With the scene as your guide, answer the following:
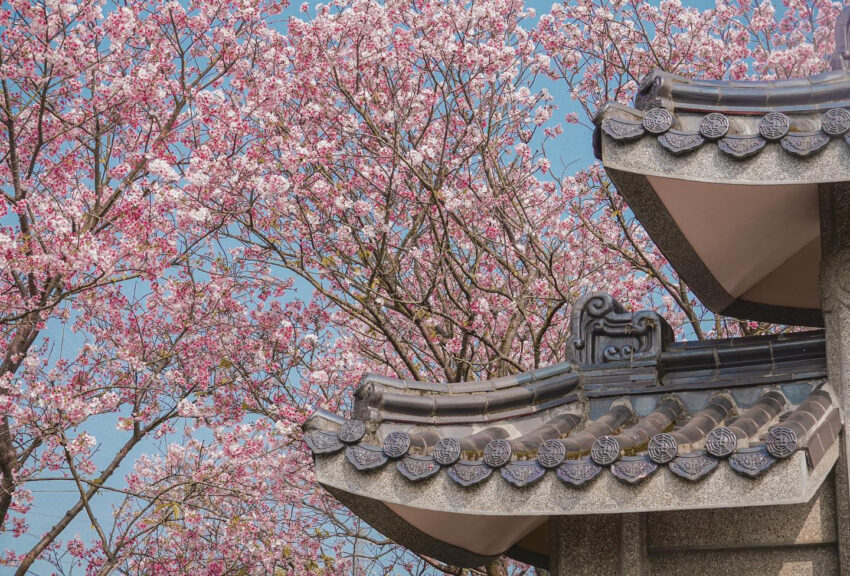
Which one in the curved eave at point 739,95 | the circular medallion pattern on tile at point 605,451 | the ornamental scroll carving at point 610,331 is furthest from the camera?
the ornamental scroll carving at point 610,331

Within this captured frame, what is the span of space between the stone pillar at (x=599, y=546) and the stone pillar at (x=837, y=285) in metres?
0.90

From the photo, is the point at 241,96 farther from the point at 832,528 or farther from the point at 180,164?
the point at 832,528

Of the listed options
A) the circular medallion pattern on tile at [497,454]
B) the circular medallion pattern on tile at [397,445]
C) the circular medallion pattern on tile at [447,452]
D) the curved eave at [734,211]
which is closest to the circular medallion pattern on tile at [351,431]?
the circular medallion pattern on tile at [397,445]

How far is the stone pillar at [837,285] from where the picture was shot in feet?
14.2

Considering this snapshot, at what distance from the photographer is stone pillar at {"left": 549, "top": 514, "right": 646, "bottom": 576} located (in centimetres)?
422

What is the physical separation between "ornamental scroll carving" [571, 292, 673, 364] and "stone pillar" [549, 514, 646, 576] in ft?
2.76

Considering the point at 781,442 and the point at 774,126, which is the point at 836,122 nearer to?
the point at 774,126

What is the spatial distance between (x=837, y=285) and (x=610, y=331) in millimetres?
1029

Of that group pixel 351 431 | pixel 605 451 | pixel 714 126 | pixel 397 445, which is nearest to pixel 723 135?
pixel 714 126

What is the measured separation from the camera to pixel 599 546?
14.1 ft

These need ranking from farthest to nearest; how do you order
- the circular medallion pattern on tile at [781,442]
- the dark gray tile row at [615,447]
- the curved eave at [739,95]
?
the curved eave at [739,95] < the dark gray tile row at [615,447] < the circular medallion pattern on tile at [781,442]

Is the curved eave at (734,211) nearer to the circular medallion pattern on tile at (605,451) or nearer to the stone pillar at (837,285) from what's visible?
the stone pillar at (837,285)

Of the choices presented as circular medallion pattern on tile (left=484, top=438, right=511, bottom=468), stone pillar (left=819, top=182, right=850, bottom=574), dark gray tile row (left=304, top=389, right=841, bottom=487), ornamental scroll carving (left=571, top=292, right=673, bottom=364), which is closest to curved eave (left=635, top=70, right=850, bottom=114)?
stone pillar (left=819, top=182, right=850, bottom=574)

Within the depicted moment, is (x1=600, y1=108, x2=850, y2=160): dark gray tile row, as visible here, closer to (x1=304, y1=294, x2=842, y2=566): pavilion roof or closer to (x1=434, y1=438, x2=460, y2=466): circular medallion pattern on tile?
(x1=304, y1=294, x2=842, y2=566): pavilion roof
